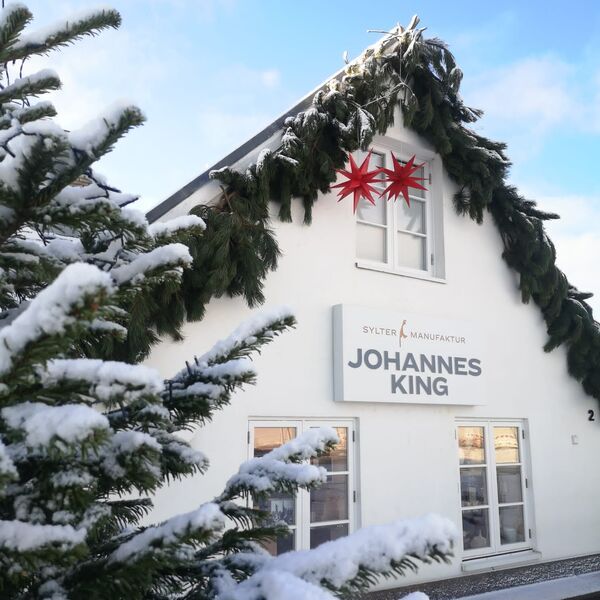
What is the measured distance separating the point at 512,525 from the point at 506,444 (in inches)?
34.5

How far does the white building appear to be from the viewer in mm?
4910

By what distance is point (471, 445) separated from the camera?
6242 mm

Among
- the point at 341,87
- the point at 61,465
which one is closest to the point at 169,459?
the point at 61,465

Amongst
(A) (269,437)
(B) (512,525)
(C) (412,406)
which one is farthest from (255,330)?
(B) (512,525)

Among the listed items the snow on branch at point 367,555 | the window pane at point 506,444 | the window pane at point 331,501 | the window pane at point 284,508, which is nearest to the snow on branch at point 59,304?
the snow on branch at point 367,555

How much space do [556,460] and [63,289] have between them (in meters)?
7.22

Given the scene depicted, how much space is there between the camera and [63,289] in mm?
720

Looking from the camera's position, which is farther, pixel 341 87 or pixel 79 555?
pixel 341 87

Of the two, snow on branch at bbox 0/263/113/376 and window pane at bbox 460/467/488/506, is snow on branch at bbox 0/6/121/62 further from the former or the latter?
window pane at bbox 460/467/488/506

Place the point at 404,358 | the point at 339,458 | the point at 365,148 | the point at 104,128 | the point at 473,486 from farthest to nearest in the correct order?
the point at 473,486 < the point at 404,358 < the point at 365,148 < the point at 339,458 < the point at 104,128

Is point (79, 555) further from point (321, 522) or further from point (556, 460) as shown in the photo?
point (556, 460)

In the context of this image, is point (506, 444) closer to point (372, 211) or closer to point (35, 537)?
point (372, 211)

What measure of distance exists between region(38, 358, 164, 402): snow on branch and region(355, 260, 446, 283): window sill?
194 inches

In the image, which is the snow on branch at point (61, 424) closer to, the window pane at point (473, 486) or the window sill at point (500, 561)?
the window sill at point (500, 561)
